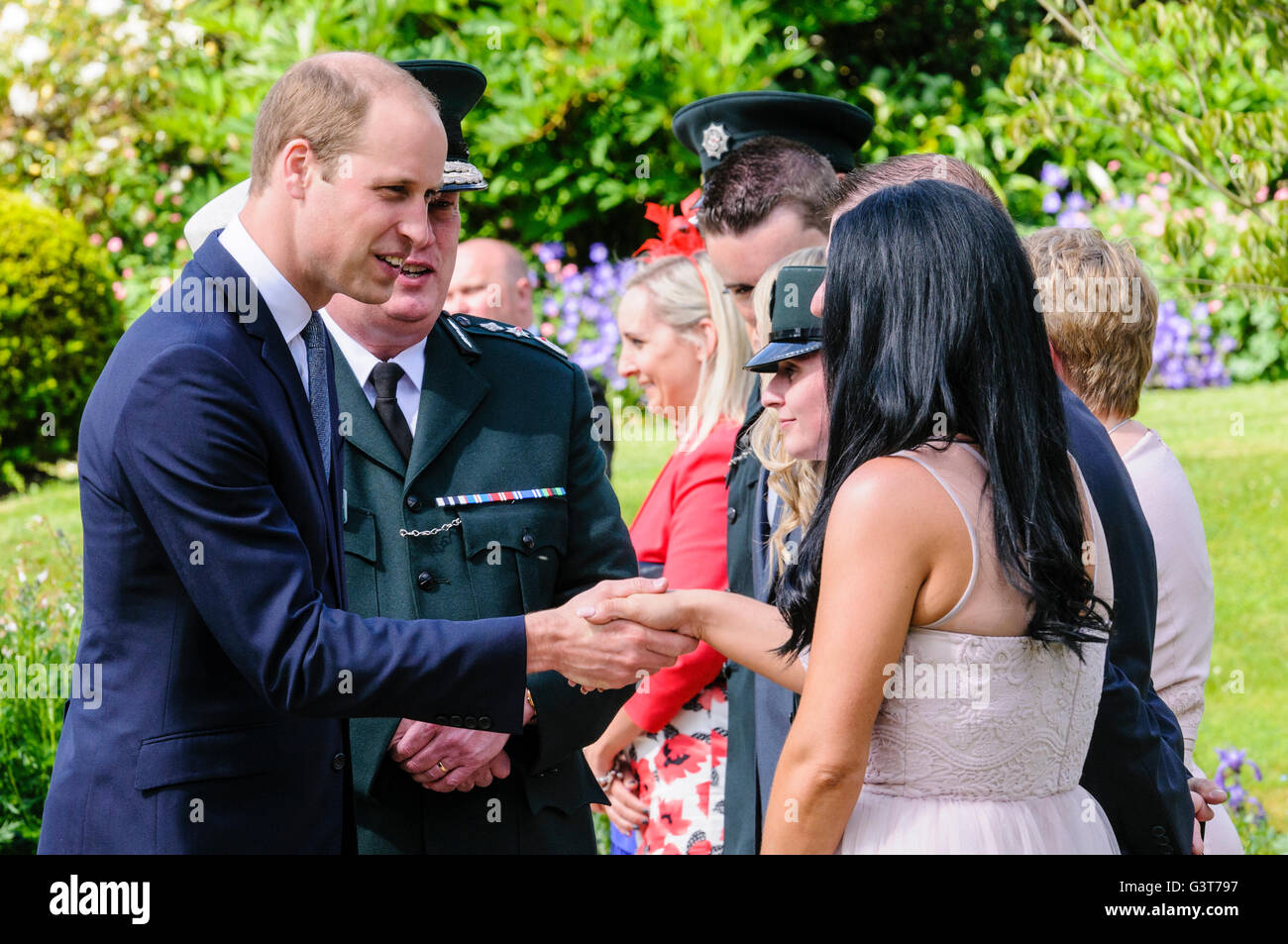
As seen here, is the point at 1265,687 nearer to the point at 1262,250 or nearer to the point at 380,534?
the point at 1262,250

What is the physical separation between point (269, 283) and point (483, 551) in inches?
29.5

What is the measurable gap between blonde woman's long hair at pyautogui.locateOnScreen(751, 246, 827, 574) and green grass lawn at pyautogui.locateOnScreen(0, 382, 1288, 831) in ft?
9.30

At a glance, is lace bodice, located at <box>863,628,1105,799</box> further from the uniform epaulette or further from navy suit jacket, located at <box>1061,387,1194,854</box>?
the uniform epaulette

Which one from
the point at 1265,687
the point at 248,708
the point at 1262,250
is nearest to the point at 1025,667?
the point at 248,708

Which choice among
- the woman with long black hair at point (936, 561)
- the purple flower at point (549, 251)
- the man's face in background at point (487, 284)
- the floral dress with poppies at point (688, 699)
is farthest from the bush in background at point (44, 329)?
the woman with long black hair at point (936, 561)

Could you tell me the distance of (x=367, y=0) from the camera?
10477 millimetres

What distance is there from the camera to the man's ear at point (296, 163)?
2270 mm

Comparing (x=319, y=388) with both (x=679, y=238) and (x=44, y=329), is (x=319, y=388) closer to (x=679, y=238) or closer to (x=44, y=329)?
(x=679, y=238)

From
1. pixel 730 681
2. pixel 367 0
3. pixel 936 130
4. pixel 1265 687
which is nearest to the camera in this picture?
pixel 730 681

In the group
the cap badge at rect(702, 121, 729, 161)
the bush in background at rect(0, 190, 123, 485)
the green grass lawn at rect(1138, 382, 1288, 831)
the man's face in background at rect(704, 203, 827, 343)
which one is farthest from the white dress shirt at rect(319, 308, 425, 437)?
the bush in background at rect(0, 190, 123, 485)

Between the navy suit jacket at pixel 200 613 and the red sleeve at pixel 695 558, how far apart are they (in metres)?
1.31

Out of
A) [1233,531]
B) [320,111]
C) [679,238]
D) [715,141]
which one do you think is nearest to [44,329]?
[679,238]
